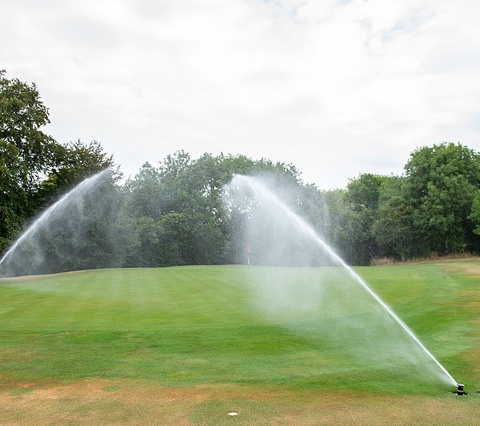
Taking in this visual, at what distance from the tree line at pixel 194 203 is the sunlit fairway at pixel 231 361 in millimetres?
30812

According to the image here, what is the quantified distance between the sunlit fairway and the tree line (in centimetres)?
3081

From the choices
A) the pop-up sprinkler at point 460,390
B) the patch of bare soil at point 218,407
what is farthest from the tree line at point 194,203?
the pop-up sprinkler at point 460,390

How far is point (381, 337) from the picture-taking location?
12891mm

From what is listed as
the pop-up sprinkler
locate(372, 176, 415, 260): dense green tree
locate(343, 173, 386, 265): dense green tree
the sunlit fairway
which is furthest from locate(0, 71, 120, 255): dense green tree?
the pop-up sprinkler

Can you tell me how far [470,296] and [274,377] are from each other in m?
14.3

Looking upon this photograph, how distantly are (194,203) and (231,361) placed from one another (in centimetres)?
6201

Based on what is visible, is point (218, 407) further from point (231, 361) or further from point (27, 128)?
point (27, 128)

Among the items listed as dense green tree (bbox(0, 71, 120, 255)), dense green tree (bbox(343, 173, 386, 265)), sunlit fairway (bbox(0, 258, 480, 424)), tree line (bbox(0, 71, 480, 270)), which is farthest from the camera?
dense green tree (bbox(343, 173, 386, 265))

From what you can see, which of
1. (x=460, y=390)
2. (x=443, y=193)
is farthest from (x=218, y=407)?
(x=443, y=193)

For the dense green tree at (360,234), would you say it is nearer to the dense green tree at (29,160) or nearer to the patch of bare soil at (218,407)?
the dense green tree at (29,160)

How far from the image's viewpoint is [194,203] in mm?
71875

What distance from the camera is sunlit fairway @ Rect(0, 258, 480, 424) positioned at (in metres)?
7.39

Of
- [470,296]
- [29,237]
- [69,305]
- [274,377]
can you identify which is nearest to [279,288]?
[470,296]

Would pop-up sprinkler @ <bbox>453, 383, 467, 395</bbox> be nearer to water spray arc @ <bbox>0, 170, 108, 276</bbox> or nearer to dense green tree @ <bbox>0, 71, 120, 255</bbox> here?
dense green tree @ <bbox>0, 71, 120, 255</bbox>
